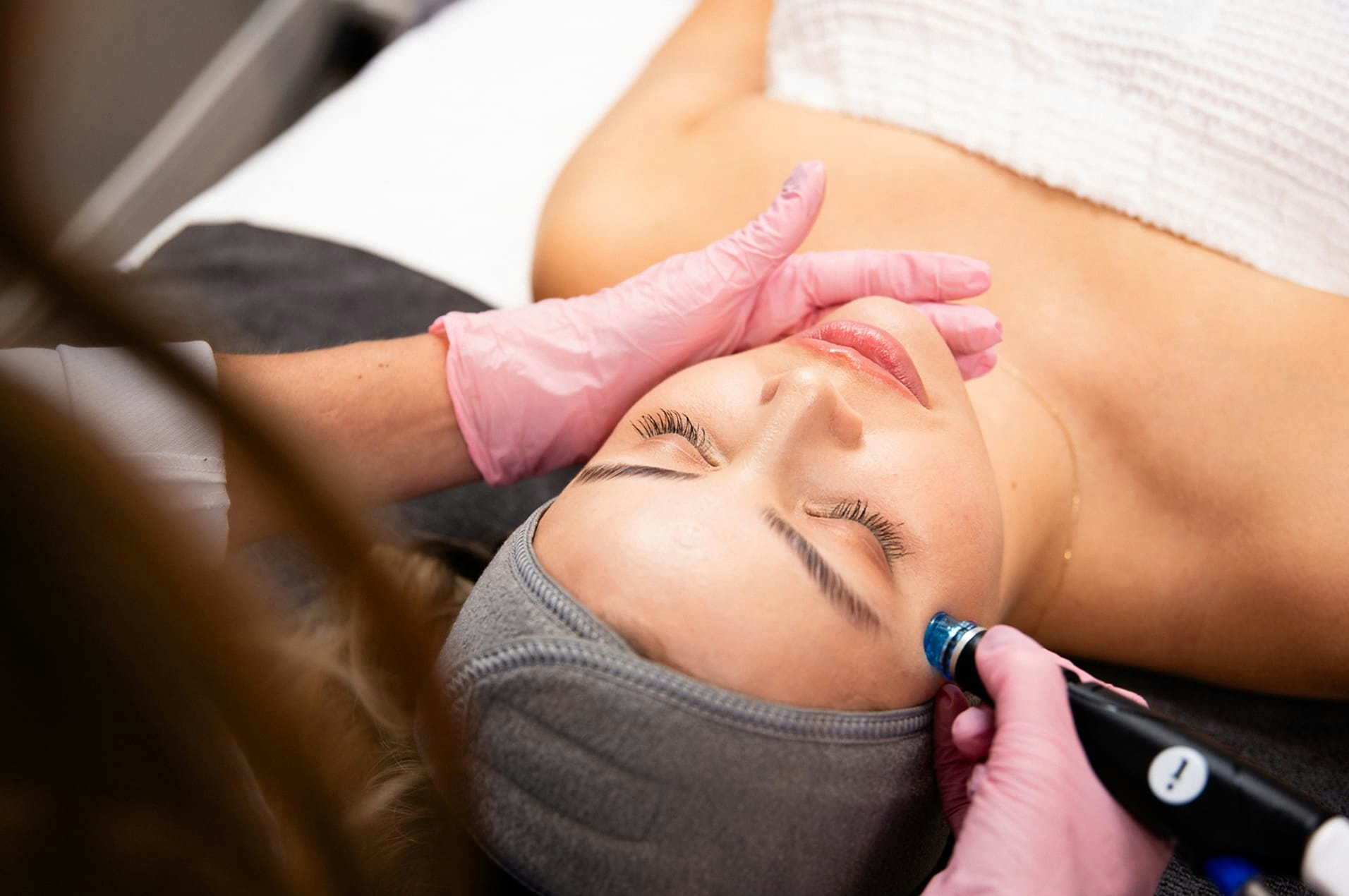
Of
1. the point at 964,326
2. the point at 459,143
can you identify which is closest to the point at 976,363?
the point at 964,326

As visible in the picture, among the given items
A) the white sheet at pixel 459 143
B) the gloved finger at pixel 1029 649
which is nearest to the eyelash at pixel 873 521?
the gloved finger at pixel 1029 649

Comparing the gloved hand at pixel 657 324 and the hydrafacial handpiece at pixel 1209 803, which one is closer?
the hydrafacial handpiece at pixel 1209 803

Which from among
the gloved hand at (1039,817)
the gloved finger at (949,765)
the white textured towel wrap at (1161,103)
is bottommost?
the gloved finger at (949,765)

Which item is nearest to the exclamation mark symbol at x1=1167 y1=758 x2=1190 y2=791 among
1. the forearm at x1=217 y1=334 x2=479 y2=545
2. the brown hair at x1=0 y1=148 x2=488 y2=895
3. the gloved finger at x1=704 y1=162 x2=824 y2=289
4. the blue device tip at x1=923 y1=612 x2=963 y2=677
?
the blue device tip at x1=923 y1=612 x2=963 y2=677

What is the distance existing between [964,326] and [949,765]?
56 centimetres

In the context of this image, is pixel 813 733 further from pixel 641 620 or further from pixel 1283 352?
pixel 1283 352

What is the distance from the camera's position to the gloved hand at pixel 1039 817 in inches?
29.8

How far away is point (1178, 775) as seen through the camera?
72 centimetres

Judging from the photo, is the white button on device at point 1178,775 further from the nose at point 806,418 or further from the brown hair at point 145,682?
the brown hair at point 145,682

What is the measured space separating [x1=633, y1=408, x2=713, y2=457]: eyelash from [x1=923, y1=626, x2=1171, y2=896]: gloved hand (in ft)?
1.23

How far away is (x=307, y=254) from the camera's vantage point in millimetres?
1756

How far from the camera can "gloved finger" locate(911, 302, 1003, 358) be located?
1.17 m

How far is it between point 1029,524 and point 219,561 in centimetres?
103

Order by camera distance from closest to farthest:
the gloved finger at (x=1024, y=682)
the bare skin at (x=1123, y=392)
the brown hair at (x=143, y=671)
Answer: the brown hair at (x=143, y=671) → the gloved finger at (x=1024, y=682) → the bare skin at (x=1123, y=392)
